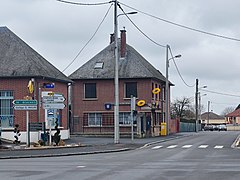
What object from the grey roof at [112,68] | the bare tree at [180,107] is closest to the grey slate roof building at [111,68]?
the grey roof at [112,68]

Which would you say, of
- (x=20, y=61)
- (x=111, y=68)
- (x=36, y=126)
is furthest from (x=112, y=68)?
(x=36, y=126)

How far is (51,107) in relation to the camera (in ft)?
108

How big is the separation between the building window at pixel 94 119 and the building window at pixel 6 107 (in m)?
17.6

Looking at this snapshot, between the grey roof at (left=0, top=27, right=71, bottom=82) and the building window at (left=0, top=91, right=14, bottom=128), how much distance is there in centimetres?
145

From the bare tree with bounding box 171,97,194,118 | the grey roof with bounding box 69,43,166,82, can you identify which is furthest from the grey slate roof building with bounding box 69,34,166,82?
the bare tree with bounding box 171,97,194,118

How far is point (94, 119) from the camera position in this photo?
55.8 metres

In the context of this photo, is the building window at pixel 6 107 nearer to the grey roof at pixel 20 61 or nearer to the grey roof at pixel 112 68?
the grey roof at pixel 20 61

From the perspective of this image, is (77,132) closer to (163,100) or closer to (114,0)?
(163,100)

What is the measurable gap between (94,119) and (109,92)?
316cm

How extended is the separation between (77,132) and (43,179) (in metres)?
39.4

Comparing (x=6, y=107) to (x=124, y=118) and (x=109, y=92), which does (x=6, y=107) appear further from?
(x=109, y=92)

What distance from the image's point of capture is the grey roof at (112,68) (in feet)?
182

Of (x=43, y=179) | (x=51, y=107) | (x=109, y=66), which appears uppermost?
(x=109, y=66)

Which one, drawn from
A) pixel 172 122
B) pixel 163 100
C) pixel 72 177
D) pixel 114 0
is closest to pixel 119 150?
pixel 114 0
